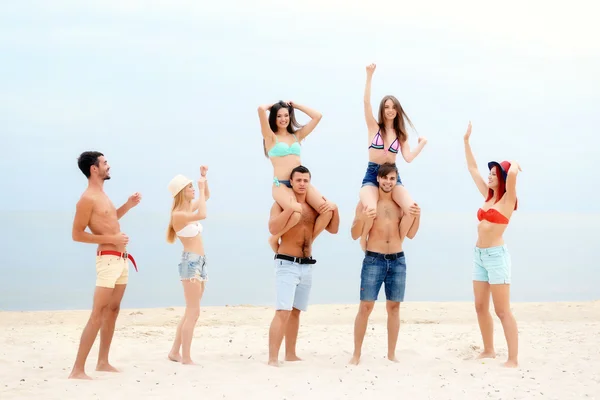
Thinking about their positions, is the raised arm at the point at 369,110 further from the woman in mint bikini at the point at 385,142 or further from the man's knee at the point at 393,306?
the man's knee at the point at 393,306

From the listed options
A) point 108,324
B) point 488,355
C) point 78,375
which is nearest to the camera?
point 78,375

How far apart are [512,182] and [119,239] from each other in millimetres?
4468

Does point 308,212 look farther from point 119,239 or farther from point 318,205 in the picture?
point 119,239

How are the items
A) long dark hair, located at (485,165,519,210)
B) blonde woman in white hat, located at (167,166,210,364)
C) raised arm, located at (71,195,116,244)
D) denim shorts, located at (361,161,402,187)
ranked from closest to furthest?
raised arm, located at (71,195,116,244)
blonde woman in white hat, located at (167,166,210,364)
denim shorts, located at (361,161,402,187)
long dark hair, located at (485,165,519,210)

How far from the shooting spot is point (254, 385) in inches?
279

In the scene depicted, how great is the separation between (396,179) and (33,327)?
6622 mm

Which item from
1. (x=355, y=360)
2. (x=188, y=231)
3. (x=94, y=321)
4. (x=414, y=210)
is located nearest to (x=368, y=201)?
(x=414, y=210)

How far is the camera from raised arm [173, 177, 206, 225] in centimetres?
770

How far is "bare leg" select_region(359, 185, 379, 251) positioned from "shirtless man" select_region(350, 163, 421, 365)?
5 centimetres

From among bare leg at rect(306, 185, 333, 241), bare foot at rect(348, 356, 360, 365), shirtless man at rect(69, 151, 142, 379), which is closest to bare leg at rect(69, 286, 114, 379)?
shirtless man at rect(69, 151, 142, 379)

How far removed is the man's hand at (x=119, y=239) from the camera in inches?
281

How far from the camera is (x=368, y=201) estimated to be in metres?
7.88

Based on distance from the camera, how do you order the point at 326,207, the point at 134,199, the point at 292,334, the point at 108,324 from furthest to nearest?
the point at 292,334
the point at 326,207
the point at 134,199
the point at 108,324

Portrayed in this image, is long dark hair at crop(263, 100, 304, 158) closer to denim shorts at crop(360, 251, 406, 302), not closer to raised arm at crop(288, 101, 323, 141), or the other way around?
raised arm at crop(288, 101, 323, 141)
